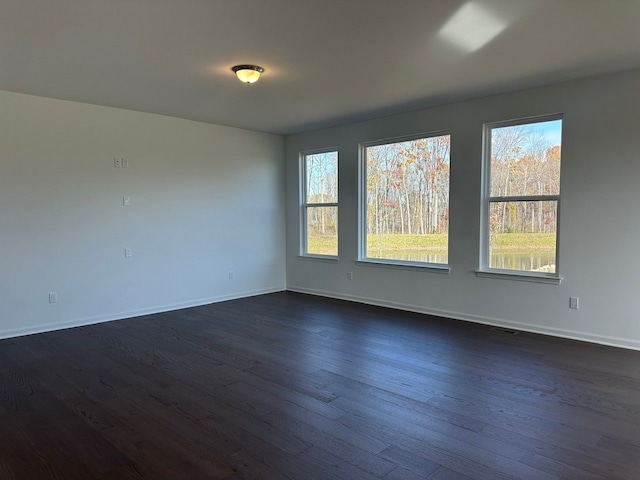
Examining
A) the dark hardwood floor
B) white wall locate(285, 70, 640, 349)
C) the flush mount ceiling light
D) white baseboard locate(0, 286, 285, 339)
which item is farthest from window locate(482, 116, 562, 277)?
white baseboard locate(0, 286, 285, 339)

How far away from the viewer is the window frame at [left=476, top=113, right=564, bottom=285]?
429 centimetres

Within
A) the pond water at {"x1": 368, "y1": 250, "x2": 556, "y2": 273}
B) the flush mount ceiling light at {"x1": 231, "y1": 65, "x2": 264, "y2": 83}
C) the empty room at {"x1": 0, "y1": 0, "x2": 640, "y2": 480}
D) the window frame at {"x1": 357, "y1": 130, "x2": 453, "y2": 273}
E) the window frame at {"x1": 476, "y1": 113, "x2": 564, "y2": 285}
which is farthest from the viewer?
the window frame at {"x1": 357, "y1": 130, "x2": 453, "y2": 273}

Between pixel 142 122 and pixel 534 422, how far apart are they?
5173mm

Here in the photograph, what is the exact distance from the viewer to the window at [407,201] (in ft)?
17.2

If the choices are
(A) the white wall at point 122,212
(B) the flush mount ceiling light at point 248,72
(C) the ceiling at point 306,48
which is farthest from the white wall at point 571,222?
(B) the flush mount ceiling light at point 248,72

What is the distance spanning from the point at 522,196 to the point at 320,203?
302 cm

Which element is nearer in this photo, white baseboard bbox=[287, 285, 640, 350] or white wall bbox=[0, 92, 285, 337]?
white baseboard bbox=[287, 285, 640, 350]

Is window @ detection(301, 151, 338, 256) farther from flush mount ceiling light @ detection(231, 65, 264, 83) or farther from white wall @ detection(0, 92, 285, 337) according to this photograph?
flush mount ceiling light @ detection(231, 65, 264, 83)

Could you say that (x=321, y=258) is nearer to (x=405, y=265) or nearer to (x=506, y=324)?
(x=405, y=265)

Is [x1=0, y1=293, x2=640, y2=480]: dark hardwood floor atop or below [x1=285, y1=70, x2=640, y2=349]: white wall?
below

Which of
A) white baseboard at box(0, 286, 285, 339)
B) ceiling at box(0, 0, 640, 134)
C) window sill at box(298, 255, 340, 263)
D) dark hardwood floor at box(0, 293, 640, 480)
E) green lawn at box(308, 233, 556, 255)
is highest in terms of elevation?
ceiling at box(0, 0, 640, 134)

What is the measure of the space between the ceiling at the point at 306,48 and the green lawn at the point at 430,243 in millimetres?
1576

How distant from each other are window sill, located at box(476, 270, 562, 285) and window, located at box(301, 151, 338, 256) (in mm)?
2348

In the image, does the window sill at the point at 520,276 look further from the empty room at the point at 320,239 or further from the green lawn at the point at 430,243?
the green lawn at the point at 430,243
